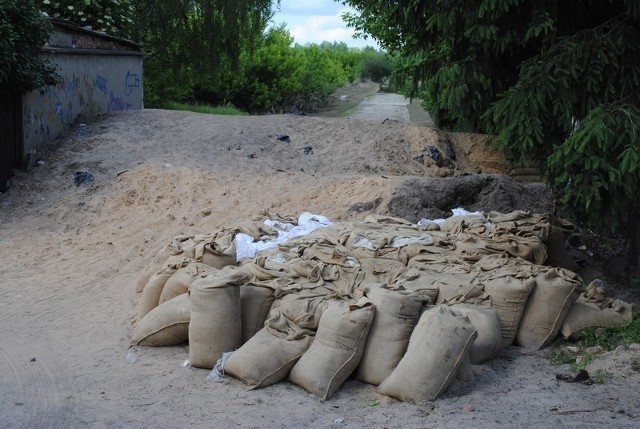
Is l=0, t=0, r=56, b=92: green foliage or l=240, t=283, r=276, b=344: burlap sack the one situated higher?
l=0, t=0, r=56, b=92: green foliage

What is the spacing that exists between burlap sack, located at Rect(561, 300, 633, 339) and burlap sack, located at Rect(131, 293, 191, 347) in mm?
3001

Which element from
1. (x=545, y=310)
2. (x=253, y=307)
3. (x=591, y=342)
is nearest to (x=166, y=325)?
(x=253, y=307)

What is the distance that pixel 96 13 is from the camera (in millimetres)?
18328

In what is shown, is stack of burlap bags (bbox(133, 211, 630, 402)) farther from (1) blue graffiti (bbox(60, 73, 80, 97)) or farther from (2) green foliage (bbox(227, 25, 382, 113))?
(2) green foliage (bbox(227, 25, 382, 113))

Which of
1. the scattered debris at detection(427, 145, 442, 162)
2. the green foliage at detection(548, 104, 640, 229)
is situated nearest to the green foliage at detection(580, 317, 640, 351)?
the green foliage at detection(548, 104, 640, 229)

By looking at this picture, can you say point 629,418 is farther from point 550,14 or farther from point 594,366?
point 550,14

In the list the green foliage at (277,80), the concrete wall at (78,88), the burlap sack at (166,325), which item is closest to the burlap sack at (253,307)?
the burlap sack at (166,325)

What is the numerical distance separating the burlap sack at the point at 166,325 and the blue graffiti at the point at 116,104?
989 centimetres

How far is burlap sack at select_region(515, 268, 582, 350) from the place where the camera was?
20.6ft

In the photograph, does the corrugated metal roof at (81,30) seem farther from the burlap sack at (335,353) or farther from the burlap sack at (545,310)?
the burlap sack at (545,310)

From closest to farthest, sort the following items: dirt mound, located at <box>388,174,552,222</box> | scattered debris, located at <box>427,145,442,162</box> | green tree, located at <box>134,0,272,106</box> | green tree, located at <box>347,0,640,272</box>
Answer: green tree, located at <box>347,0,640,272</box>
dirt mound, located at <box>388,174,552,222</box>
scattered debris, located at <box>427,145,442,162</box>
green tree, located at <box>134,0,272,106</box>

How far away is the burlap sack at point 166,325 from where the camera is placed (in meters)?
6.31

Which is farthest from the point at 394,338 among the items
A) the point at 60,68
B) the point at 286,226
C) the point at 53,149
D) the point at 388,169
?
the point at 60,68

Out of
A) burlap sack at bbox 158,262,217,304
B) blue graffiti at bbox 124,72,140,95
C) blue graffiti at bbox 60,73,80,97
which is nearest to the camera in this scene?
burlap sack at bbox 158,262,217,304
